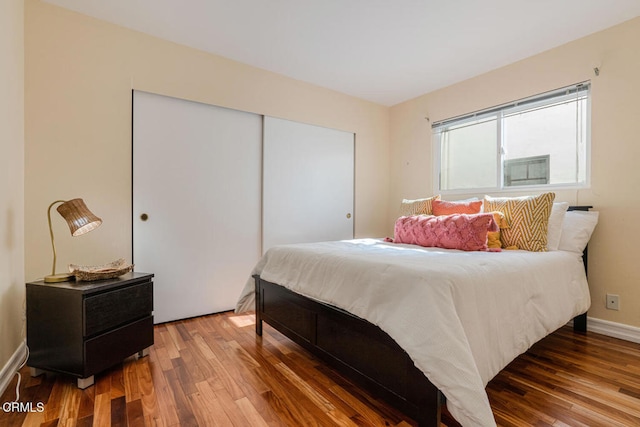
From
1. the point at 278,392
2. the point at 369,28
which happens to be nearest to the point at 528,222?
the point at 369,28

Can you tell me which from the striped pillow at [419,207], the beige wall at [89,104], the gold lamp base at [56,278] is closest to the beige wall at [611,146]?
the striped pillow at [419,207]

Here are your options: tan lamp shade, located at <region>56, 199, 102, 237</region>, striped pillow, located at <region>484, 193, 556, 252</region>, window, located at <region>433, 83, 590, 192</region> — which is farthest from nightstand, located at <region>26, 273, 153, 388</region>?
window, located at <region>433, 83, 590, 192</region>

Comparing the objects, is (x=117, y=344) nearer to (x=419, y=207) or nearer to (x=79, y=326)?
(x=79, y=326)

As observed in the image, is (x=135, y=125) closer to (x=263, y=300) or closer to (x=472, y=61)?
(x=263, y=300)

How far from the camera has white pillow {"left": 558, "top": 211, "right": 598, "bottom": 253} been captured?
2.19m

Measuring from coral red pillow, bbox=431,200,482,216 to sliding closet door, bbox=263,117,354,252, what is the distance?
3.86ft

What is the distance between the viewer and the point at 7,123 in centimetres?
168

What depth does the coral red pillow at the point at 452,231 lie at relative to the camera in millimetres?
2037

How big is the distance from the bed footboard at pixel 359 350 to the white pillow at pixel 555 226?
5.30 feet

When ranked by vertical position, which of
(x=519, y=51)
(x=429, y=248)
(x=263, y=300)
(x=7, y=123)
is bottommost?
(x=263, y=300)

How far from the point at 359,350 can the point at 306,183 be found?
2121mm

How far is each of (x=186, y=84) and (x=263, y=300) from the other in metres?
1.90

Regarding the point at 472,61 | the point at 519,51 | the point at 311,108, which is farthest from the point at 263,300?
the point at 519,51

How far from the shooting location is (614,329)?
2.22m
